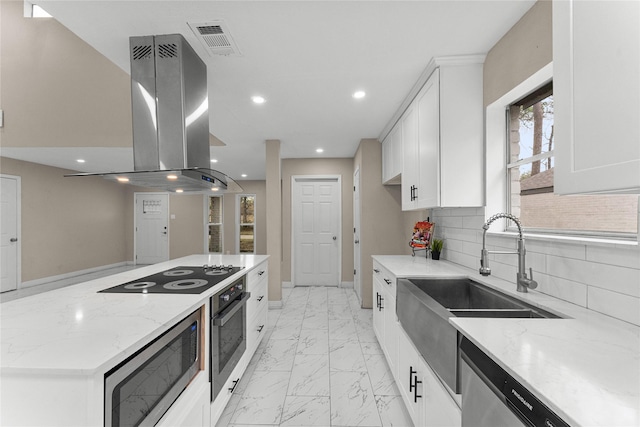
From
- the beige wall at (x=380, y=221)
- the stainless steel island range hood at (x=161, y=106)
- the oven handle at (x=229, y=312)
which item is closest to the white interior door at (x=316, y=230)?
the beige wall at (x=380, y=221)

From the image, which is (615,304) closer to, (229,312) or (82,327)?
(229,312)

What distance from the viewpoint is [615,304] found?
106 cm

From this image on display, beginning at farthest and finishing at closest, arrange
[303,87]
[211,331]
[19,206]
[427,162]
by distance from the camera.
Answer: [19,206]
[303,87]
[427,162]
[211,331]

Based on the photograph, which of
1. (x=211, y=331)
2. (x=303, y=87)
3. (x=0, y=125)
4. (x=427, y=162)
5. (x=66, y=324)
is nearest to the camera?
(x=66, y=324)

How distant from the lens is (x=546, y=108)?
5.18ft

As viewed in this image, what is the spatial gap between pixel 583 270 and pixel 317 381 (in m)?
1.89

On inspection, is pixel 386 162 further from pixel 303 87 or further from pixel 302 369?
pixel 302 369

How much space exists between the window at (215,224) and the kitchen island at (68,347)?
6.68m

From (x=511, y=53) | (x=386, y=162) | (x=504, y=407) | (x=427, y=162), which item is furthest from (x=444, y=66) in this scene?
(x=504, y=407)

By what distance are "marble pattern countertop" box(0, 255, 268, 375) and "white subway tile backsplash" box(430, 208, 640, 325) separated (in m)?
1.79

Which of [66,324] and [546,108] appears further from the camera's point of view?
[546,108]

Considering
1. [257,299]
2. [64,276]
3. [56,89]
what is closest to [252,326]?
[257,299]

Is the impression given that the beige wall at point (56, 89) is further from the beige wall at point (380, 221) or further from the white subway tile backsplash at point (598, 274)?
the white subway tile backsplash at point (598, 274)

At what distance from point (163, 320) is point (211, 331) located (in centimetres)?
52
